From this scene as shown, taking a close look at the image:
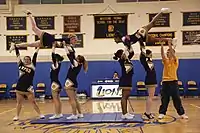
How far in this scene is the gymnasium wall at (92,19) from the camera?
68.4ft

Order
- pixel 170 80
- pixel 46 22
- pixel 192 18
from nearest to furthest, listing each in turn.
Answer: pixel 170 80
pixel 192 18
pixel 46 22

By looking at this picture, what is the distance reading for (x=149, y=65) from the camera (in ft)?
32.8

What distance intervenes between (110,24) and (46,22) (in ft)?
12.4

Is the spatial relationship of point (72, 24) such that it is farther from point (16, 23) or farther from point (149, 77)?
point (149, 77)

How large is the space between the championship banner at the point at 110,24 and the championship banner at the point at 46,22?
8.42ft

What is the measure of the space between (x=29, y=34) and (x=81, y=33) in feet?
10.1

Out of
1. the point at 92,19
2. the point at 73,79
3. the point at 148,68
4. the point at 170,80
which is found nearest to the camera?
the point at 170,80

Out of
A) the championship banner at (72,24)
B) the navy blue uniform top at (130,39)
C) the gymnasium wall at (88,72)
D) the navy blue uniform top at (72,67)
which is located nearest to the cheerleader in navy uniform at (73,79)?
the navy blue uniform top at (72,67)

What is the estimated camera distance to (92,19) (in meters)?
21.1

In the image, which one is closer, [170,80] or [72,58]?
[170,80]

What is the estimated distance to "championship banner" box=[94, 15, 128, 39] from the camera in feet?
68.6

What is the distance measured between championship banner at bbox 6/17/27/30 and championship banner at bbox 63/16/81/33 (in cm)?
245

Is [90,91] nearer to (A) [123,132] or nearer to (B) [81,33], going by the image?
(B) [81,33]

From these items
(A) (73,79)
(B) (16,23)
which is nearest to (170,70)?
(A) (73,79)
